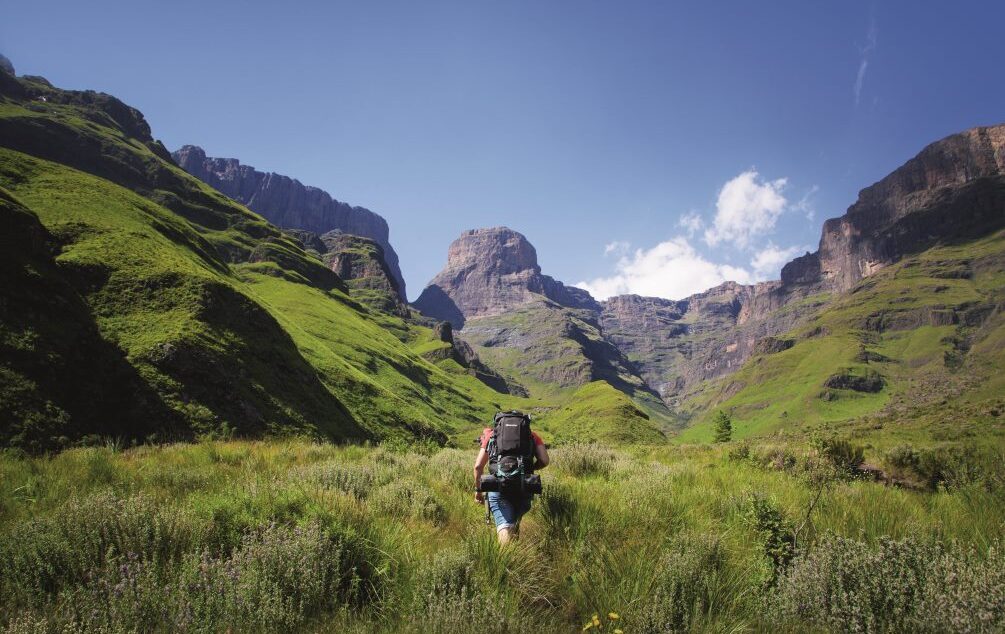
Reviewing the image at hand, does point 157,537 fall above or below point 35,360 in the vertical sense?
below

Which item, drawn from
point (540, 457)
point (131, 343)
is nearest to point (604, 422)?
point (131, 343)

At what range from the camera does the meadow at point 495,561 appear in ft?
10.4

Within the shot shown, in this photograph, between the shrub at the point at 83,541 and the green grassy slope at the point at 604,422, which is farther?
the green grassy slope at the point at 604,422

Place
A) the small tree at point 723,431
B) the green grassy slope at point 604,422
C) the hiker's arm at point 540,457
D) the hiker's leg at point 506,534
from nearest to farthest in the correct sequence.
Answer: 1. the hiker's leg at point 506,534
2. the hiker's arm at point 540,457
3. the green grassy slope at point 604,422
4. the small tree at point 723,431

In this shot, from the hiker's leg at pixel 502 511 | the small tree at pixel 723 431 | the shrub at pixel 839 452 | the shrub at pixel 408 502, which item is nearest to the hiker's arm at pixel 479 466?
the hiker's leg at pixel 502 511

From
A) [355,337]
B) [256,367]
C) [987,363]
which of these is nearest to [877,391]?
[987,363]

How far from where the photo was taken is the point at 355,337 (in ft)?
224

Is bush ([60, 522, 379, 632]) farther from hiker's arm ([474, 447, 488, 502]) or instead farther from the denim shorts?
hiker's arm ([474, 447, 488, 502])

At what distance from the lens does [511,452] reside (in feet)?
19.8

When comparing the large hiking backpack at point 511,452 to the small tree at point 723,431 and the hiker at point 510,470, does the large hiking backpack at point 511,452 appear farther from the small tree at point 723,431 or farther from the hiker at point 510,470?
the small tree at point 723,431

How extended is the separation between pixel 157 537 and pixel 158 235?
37.4 metres

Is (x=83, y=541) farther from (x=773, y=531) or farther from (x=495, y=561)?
(x=773, y=531)

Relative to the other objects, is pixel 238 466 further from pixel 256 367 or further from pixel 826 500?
pixel 256 367

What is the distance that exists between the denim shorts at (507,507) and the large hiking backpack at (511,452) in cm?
15
